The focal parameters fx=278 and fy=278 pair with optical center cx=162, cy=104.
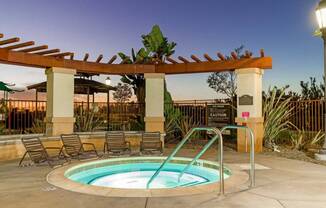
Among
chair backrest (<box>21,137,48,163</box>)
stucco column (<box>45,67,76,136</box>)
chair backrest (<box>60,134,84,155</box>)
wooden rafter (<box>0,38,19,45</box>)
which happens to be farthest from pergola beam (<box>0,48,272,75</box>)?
chair backrest (<box>21,137,48,163</box>)

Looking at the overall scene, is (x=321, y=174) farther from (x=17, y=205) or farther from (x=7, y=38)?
(x=7, y=38)

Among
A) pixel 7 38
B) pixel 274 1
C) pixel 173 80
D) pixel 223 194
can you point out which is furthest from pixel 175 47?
pixel 223 194

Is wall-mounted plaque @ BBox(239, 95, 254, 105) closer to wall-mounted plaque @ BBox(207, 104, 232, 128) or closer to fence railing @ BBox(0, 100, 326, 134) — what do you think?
wall-mounted plaque @ BBox(207, 104, 232, 128)

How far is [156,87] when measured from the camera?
11172mm

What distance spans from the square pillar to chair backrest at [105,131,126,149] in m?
1.83

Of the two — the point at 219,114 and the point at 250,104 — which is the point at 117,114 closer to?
the point at 219,114

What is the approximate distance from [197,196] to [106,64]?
748 cm

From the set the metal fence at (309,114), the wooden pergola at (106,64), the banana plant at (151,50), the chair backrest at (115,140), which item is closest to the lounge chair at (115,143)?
the chair backrest at (115,140)

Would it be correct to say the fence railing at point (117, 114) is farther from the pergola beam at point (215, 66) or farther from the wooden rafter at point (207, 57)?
the wooden rafter at point (207, 57)

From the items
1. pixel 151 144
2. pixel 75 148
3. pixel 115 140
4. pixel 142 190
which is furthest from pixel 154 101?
pixel 142 190

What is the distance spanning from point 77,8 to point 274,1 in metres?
10.1

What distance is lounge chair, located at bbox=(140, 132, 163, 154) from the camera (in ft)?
30.0

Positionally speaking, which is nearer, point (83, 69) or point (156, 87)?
point (83, 69)

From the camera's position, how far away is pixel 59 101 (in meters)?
9.75
